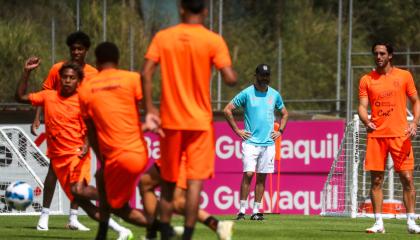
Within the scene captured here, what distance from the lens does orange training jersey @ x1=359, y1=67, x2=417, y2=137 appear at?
1747 centimetres

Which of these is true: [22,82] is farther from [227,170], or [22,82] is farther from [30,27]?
[30,27]

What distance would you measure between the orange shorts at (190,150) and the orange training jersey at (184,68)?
7 centimetres

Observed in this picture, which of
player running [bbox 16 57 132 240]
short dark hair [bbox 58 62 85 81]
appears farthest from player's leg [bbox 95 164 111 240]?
short dark hair [bbox 58 62 85 81]

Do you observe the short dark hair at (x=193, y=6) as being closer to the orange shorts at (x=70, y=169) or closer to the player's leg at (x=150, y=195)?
the player's leg at (x=150, y=195)

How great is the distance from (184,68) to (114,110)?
0.83 meters

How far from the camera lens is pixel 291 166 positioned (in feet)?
90.7

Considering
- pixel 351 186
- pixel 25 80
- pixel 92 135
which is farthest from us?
pixel 351 186

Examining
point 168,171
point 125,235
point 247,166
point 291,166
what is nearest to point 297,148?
point 291,166

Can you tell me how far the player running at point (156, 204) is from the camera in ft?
42.8

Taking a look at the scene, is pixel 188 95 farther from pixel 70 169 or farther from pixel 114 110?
pixel 70 169

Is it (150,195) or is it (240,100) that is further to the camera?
(240,100)

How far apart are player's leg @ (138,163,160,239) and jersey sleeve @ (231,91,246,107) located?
824 centimetres

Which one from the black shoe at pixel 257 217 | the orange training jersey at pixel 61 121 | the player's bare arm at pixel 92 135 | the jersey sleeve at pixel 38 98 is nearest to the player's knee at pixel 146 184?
the player's bare arm at pixel 92 135

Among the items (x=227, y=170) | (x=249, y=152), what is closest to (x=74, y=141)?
(x=249, y=152)
